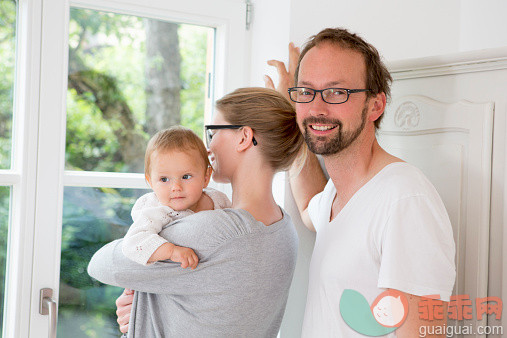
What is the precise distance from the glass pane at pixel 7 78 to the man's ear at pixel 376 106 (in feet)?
3.99

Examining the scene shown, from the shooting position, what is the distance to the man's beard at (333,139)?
57.2 inches

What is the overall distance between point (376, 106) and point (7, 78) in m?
1.25

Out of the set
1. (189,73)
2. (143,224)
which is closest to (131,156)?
(189,73)

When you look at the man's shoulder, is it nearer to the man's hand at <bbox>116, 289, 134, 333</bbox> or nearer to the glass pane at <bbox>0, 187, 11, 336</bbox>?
the man's hand at <bbox>116, 289, 134, 333</bbox>

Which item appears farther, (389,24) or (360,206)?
(389,24)

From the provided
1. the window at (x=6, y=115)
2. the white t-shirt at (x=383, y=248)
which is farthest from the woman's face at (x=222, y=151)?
the window at (x=6, y=115)

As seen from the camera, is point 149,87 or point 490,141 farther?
point 149,87

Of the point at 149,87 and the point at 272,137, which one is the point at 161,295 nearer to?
the point at 272,137

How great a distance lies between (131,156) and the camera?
206 cm

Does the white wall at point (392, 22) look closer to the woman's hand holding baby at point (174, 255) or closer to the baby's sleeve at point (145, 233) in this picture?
the baby's sleeve at point (145, 233)

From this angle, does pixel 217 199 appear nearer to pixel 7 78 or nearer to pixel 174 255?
pixel 174 255

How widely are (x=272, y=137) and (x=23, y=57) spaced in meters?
0.92

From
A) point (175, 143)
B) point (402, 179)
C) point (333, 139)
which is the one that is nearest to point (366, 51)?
point (333, 139)

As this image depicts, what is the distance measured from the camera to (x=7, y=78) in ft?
5.87
